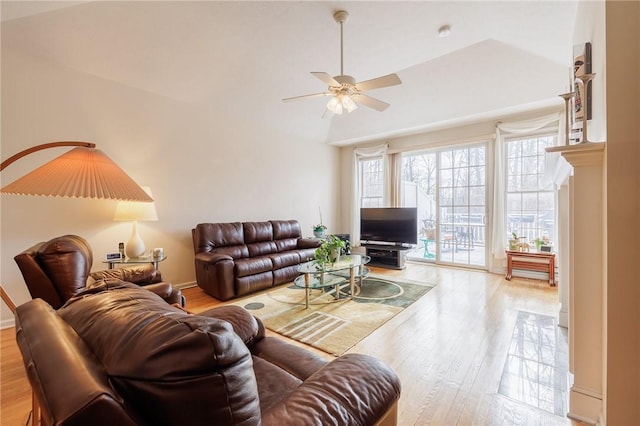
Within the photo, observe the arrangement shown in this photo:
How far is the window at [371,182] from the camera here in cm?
627

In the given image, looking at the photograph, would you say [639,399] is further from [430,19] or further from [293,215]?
[293,215]

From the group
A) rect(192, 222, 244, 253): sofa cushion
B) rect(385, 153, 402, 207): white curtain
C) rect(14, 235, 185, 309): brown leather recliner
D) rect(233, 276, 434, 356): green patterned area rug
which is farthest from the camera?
rect(385, 153, 402, 207): white curtain

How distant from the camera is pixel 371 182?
6418 mm

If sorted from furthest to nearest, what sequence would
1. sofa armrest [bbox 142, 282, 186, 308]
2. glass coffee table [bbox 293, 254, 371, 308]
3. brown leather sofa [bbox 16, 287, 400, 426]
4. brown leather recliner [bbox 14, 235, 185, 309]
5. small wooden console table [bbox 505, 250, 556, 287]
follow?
small wooden console table [bbox 505, 250, 556, 287] < glass coffee table [bbox 293, 254, 371, 308] < sofa armrest [bbox 142, 282, 186, 308] < brown leather recliner [bbox 14, 235, 185, 309] < brown leather sofa [bbox 16, 287, 400, 426]

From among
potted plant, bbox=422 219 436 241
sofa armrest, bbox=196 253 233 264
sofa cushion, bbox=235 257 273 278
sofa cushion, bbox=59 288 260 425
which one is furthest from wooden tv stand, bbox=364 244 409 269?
sofa cushion, bbox=59 288 260 425

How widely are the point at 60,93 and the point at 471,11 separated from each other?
4.58 meters

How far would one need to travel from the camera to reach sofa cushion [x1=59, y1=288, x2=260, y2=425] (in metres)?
Answer: 0.54

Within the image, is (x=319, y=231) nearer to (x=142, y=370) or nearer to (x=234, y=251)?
(x=234, y=251)

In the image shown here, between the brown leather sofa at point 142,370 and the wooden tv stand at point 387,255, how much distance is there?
4.54 metres

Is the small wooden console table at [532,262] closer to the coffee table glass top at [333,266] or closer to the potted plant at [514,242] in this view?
the potted plant at [514,242]

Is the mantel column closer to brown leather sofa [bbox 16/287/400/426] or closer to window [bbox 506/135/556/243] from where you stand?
brown leather sofa [bbox 16/287/400/426]

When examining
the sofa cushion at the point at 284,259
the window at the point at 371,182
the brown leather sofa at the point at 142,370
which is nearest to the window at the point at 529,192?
the window at the point at 371,182

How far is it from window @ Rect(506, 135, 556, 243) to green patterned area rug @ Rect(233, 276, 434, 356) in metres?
2.06

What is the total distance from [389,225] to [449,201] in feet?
4.13
